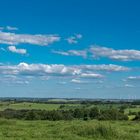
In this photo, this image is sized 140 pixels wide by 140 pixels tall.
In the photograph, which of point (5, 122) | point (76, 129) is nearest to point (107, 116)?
point (5, 122)

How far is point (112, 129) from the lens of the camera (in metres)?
24.9

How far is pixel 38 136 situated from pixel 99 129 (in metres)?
4.13

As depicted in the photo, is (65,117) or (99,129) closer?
(99,129)

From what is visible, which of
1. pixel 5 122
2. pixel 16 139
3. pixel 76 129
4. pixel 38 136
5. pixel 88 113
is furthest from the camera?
pixel 88 113

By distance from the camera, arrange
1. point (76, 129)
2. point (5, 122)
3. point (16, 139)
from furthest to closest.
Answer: point (5, 122) → point (76, 129) → point (16, 139)

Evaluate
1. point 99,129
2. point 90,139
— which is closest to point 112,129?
point 99,129

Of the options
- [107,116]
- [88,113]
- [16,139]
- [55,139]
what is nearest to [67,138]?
[55,139]

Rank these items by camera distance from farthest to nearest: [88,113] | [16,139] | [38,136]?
[88,113] < [38,136] < [16,139]

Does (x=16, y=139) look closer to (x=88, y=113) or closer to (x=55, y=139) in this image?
(x=55, y=139)

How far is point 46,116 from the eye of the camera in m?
65.6

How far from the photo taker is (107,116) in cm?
6344

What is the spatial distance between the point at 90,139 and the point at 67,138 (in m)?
1.39

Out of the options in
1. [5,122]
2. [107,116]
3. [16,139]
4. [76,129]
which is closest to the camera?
[16,139]

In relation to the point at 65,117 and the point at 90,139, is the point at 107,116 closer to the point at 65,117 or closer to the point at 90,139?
the point at 65,117
